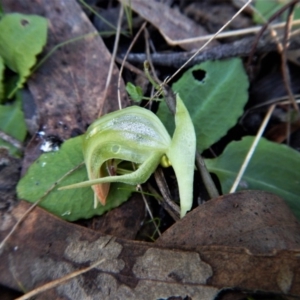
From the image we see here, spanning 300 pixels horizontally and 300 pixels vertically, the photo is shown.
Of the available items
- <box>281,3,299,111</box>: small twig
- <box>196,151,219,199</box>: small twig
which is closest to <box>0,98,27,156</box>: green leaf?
<box>196,151,219,199</box>: small twig

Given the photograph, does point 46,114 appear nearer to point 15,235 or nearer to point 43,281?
point 15,235

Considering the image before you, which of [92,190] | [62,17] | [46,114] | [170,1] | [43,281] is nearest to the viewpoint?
[43,281]

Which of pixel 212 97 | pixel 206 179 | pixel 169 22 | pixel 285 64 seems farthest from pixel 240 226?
pixel 169 22

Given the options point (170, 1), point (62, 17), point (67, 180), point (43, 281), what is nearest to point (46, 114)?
point (67, 180)

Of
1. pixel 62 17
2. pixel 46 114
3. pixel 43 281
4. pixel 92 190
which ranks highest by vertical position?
pixel 62 17

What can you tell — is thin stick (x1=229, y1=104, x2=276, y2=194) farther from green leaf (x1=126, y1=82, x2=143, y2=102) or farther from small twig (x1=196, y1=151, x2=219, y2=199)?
green leaf (x1=126, y1=82, x2=143, y2=102)

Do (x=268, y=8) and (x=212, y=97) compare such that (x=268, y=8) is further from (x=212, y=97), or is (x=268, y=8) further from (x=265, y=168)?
(x=265, y=168)
